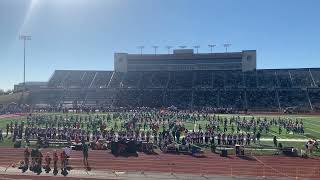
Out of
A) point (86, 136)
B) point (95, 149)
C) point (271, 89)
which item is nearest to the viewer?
point (95, 149)

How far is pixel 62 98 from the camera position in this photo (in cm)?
8000

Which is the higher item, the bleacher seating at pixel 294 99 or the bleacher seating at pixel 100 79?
the bleacher seating at pixel 100 79

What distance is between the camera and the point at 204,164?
2423cm

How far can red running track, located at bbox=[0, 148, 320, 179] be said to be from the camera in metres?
22.2

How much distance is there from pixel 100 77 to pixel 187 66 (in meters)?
18.4

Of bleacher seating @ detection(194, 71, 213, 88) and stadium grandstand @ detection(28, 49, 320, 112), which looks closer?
stadium grandstand @ detection(28, 49, 320, 112)

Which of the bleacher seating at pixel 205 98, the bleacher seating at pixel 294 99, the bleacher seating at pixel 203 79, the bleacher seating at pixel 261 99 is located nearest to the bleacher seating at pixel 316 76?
the bleacher seating at pixel 294 99

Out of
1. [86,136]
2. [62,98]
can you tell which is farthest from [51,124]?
[62,98]

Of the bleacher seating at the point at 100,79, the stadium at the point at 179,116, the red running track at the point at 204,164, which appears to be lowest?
the red running track at the point at 204,164

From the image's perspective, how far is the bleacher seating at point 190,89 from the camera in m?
74.3

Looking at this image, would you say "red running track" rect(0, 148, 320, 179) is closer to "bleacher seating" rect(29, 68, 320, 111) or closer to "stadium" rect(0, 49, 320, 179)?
"stadium" rect(0, 49, 320, 179)

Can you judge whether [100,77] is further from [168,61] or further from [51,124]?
[51,124]

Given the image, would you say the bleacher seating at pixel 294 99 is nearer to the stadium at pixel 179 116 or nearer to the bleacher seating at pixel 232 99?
the stadium at pixel 179 116

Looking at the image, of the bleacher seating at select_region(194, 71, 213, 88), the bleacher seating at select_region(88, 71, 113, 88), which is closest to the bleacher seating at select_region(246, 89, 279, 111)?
the bleacher seating at select_region(194, 71, 213, 88)
